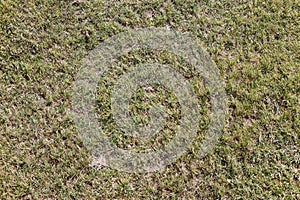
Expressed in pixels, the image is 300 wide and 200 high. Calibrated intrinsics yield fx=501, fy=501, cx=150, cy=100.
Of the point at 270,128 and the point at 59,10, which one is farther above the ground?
the point at 59,10

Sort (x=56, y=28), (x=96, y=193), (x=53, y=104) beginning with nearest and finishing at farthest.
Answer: (x=96, y=193) → (x=53, y=104) → (x=56, y=28)

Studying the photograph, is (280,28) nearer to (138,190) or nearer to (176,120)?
(176,120)

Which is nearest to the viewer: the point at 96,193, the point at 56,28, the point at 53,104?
the point at 96,193

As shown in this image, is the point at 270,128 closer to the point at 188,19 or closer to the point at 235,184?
the point at 235,184

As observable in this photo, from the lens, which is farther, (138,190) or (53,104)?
(53,104)

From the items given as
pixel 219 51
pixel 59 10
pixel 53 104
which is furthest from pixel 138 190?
pixel 59 10

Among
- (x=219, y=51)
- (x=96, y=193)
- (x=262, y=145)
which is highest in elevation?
(x=219, y=51)
